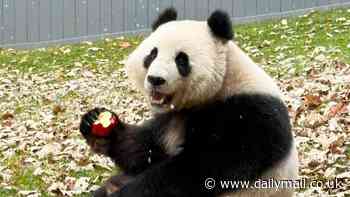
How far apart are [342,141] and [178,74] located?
251 cm

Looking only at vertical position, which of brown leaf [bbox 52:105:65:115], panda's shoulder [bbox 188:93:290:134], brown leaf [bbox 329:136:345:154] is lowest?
brown leaf [bbox 52:105:65:115]

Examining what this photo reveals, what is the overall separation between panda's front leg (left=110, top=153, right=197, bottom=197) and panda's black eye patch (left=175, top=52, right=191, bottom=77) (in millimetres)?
486

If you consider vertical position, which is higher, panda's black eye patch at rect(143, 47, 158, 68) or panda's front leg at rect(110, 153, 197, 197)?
panda's black eye patch at rect(143, 47, 158, 68)

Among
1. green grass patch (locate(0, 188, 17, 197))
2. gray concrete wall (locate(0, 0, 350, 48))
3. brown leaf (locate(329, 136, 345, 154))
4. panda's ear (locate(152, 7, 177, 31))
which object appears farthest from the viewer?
gray concrete wall (locate(0, 0, 350, 48))

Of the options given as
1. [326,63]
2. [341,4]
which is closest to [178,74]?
[326,63]

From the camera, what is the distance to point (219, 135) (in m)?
4.43

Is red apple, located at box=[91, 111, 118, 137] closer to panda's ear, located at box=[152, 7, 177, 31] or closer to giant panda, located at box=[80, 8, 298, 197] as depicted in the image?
giant panda, located at box=[80, 8, 298, 197]

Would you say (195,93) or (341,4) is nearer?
(195,93)

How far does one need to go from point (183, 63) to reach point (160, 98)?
25 centimetres

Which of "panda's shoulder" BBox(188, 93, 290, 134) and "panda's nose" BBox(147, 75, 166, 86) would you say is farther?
"panda's nose" BBox(147, 75, 166, 86)

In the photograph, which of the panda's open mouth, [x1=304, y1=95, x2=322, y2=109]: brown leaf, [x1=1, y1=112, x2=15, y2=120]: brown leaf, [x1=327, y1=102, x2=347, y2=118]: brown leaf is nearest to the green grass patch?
the panda's open mouth

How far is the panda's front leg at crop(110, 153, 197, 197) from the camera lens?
14.5ft

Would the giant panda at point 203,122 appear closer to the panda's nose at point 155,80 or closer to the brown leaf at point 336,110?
the panda's nose at point 155,80

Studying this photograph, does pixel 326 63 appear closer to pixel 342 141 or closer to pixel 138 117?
pixel 138 117
